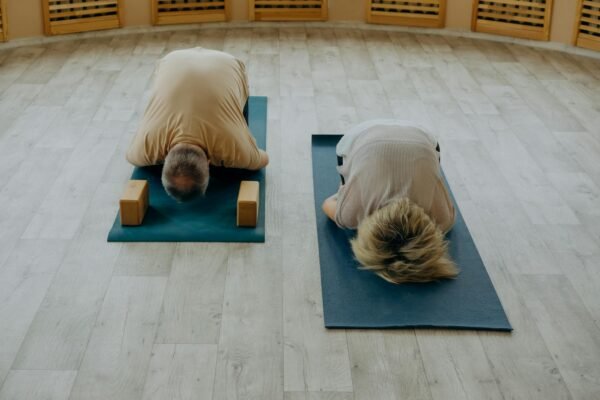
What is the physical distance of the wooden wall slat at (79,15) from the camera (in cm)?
593

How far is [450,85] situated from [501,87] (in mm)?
340

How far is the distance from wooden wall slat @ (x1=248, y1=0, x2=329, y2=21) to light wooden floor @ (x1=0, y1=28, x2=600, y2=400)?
1114 millimetres

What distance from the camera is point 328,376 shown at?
2.63 m

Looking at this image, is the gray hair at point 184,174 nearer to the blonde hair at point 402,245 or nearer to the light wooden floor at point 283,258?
the light wooden floor at point 283,258

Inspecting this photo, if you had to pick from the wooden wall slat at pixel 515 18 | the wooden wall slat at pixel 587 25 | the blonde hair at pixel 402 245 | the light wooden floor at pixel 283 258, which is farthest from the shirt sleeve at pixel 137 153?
the wooden wall slat at pixel 587 25

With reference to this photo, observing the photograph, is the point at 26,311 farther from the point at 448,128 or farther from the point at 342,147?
the point at 448,128

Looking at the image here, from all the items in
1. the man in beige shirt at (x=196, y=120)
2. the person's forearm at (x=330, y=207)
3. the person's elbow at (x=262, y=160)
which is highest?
the man in beige shirt at (x=196, y=120)

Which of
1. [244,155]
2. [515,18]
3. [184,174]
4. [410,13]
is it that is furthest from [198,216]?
[515,18]

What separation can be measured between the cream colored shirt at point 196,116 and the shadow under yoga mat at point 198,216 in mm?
94

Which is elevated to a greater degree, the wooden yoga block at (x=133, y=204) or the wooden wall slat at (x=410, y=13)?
the wooden wall slat at (x=410, y=13)

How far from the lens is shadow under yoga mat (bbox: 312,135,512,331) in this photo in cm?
290

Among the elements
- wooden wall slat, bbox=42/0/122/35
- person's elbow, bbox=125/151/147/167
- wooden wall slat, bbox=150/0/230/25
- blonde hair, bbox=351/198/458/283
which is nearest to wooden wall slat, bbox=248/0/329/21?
wooden wall slat, bbox=150/0/230/25

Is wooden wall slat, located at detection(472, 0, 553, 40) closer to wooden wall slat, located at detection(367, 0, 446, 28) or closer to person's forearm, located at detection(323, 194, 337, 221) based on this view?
wooden wall slat, located at detection(367, 0, 446, 28)

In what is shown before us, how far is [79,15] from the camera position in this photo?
6.09 m
